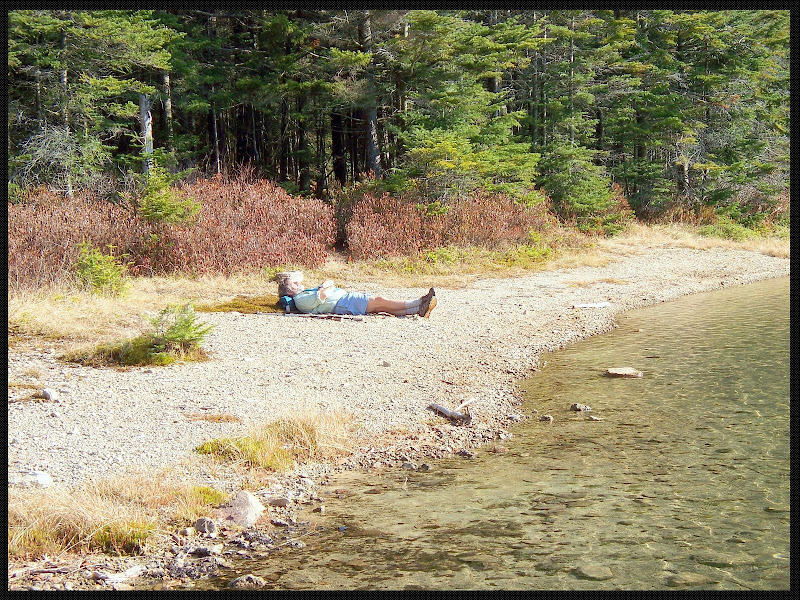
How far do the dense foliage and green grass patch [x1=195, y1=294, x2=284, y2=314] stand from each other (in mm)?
4286

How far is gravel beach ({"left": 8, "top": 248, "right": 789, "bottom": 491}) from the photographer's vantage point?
6.76 m

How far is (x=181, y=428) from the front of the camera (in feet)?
24.0

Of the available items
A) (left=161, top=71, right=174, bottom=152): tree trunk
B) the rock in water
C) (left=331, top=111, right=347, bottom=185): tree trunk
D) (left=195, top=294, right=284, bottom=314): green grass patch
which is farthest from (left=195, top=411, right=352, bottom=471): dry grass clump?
(left=331, top=111, right=347, bottom=185): tree trunk

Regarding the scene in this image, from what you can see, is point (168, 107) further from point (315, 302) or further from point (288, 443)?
point (288, 443)

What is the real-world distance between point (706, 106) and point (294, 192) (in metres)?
17.3

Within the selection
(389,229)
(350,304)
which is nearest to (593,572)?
(350,304)

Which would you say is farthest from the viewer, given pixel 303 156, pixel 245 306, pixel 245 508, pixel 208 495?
pixel 303 156

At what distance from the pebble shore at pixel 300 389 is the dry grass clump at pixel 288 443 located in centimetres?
17

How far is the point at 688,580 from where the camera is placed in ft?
15.6

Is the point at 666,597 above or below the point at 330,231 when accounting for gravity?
below

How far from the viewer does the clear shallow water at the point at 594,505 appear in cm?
490

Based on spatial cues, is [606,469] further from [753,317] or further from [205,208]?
[205,208]

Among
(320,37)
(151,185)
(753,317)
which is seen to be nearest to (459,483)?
(753,317)

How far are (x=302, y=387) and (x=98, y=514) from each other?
3.89 m
